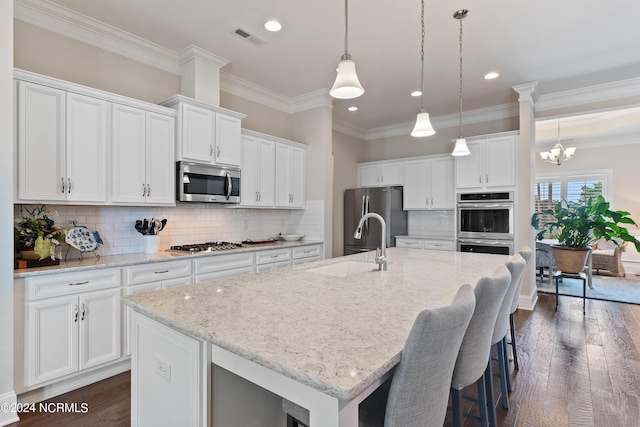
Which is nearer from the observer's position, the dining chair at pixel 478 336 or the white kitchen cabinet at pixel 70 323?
the dining chair at pixel 478 336

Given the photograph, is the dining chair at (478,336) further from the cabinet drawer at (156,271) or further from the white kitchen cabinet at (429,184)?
the white kitchen cabinet at (429,184)

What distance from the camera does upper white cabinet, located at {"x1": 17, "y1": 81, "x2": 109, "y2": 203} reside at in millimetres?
2322

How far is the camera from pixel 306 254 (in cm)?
436

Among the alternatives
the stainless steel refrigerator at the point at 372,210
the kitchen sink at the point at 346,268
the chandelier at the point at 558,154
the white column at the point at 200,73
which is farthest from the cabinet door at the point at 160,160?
the chandelier at the point at 558,154

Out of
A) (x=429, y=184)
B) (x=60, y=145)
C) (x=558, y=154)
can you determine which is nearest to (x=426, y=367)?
(x=60, y=145)

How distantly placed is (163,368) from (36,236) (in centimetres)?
179

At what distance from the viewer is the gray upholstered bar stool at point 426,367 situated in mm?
893

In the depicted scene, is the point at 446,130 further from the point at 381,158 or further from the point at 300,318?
the point at 300,318

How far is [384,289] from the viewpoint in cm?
167

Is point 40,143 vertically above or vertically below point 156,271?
above

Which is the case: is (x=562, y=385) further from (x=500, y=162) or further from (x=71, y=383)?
(x=71, y=383)

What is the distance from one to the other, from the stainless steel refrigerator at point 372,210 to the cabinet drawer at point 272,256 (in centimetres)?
175

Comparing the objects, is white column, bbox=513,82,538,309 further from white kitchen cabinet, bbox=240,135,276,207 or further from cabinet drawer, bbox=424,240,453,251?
white kitchen cabinet, bbox=240,135,276,207

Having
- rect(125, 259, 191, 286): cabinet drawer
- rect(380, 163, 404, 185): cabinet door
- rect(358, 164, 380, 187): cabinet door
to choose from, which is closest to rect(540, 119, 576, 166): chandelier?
rect(380, 163, 404, 185): cabinet door
